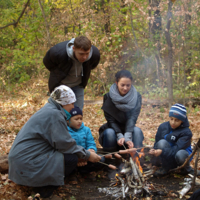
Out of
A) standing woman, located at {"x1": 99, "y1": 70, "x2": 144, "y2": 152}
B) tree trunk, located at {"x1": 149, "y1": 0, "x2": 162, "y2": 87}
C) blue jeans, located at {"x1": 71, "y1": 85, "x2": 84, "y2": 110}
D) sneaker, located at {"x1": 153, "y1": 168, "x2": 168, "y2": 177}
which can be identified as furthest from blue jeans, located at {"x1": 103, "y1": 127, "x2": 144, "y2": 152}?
tree trunk, located at {"x1": 149, "y1": 0, "x2": 162, "y2": 87}

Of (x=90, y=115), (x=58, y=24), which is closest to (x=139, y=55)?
(x=58, y=24)

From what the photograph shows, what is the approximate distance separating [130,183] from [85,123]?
157 inches

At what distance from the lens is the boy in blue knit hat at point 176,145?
134 inches

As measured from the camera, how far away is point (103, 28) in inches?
411

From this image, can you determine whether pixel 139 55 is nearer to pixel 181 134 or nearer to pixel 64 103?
pixel 181 134

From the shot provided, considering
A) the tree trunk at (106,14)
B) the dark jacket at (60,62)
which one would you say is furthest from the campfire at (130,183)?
the tree trunk at (106,14)

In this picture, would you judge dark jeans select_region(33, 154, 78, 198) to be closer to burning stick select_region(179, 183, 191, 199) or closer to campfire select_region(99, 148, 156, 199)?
campfire select_region(99, 148, 156, 199)

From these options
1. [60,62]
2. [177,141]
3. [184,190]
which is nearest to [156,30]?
[60,62]

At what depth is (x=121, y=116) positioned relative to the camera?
163 inches

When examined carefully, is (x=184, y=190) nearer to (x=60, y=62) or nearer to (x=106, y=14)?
(x=60, y=62)

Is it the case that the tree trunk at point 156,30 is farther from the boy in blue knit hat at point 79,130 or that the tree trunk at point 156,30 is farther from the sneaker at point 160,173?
the sneaker at point 160,173

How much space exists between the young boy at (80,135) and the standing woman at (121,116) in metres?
0.38

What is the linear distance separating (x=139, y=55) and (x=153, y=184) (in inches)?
356

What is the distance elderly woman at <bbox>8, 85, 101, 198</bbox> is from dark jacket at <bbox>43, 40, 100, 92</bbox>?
4.38 ft
